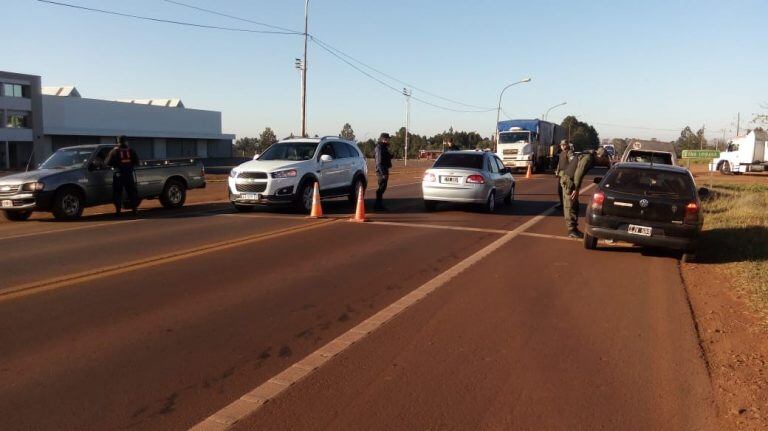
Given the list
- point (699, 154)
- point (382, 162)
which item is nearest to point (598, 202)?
point (382, 162)

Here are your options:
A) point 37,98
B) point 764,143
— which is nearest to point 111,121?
point 37,98

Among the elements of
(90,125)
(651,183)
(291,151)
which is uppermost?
(90,125)

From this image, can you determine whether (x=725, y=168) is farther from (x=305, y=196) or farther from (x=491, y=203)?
(x=305, y=196)

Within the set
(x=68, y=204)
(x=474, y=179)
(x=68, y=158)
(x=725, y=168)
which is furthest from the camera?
(x=725, y=168)

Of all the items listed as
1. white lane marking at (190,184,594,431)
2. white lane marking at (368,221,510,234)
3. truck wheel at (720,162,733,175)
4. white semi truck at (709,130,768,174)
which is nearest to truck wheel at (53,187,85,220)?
white lane marking at (368,221,510,234)

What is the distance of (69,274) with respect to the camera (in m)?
7.71

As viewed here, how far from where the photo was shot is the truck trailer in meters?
38.0

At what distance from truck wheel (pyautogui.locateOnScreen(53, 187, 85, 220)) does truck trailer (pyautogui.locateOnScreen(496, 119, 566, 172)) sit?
1086 inches

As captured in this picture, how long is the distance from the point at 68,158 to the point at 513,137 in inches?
1166

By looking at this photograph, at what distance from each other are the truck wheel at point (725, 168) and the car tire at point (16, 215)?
1773 inches

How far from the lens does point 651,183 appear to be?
9914mm

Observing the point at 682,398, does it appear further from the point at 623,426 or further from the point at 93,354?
the point at 93,354

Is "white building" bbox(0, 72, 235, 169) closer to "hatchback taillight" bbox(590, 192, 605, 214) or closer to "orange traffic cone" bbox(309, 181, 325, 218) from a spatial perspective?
"orange traffic cone" bbox(309, 181, 325, 218)

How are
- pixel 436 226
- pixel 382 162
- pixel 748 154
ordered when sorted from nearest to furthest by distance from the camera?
pixel 436 226 → pixel 382 162 → pixel 748 154
